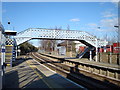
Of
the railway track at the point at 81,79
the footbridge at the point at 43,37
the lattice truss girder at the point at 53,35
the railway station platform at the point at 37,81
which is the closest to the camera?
the railway station platform at the point at 37,81

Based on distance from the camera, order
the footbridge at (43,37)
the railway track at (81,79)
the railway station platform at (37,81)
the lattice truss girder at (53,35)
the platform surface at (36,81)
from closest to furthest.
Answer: the railway station platform at (37,81) < the platform surface at (36,81) < the railway track at (81,79) < the footbridge at (43,37) < the lattice truss girder at (53,35)

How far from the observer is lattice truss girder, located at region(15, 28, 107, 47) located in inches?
961

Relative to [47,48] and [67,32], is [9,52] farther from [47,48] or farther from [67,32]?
[47,48]

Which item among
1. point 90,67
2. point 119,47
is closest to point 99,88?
point 90,67

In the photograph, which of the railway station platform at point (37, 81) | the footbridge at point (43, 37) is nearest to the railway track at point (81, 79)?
the railway station platform at point (37, 81)

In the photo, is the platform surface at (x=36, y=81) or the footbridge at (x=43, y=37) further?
the footbridge at (x=43, y=37)

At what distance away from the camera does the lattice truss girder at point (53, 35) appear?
2441cm

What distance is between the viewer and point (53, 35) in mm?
25531

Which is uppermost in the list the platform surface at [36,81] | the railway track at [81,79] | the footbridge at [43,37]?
the footbridge at [43,37]

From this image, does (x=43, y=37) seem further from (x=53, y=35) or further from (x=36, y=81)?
(x=36, y=81)

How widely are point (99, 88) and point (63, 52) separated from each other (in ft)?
139

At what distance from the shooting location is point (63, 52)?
52312mm

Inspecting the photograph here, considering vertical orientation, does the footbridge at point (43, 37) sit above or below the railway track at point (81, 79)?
above

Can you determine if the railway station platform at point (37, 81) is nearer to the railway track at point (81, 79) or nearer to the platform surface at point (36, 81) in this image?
the platform surface at point (36, 81)
